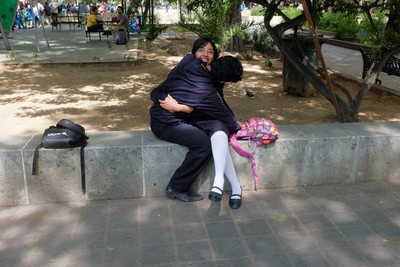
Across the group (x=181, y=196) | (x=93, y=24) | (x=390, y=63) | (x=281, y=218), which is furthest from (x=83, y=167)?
(x=93, y=24)

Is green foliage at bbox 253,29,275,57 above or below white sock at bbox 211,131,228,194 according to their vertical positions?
above

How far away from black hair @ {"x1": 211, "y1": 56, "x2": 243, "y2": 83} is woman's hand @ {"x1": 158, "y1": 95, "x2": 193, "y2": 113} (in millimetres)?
381

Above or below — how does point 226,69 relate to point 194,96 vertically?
above

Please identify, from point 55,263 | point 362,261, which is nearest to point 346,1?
point 362,261

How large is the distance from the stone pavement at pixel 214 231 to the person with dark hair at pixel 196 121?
217 mm

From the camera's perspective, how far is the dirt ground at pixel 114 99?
611 centimetres

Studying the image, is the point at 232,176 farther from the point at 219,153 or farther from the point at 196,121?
the point at 196,121

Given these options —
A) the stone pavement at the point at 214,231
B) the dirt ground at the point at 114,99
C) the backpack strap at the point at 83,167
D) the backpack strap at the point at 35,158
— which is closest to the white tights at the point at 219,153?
the stone pavement at the point at 214,231

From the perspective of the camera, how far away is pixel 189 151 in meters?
3.62

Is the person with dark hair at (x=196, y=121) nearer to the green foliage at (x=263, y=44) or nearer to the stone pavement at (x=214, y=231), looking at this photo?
the stone pavement at (x=214, y=231)

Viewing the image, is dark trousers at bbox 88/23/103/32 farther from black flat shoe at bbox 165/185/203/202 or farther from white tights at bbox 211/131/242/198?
white tights at bbox 211/131/242/198

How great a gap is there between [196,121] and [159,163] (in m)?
0.50

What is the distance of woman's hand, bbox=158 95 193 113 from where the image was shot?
358cm

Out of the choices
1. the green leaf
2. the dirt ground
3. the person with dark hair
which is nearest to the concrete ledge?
the person with dark hair
